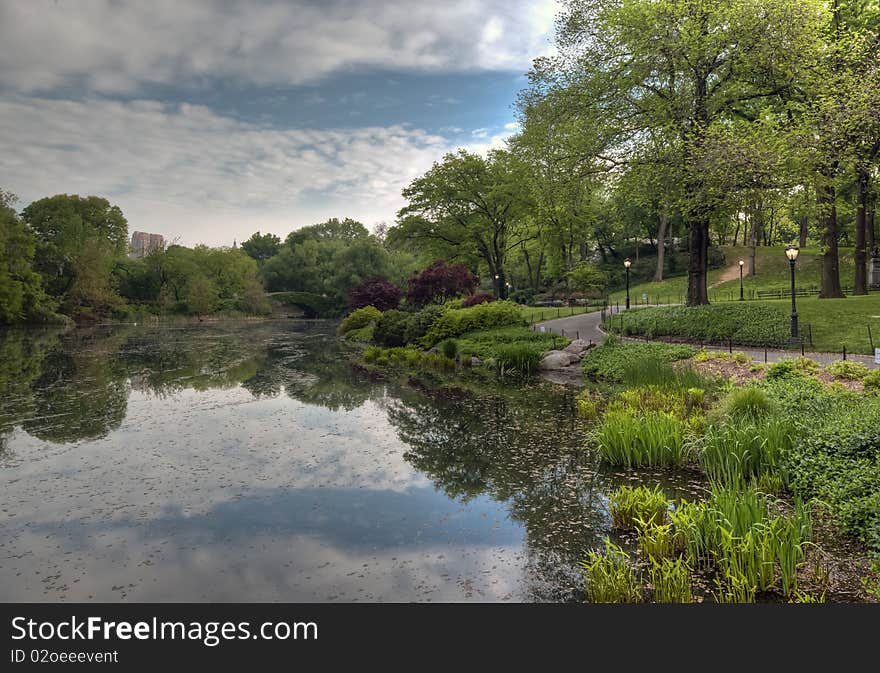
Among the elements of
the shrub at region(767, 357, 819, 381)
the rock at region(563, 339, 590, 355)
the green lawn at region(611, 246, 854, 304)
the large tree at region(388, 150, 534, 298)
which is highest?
the large tree at region(388, 150, 534, 298)

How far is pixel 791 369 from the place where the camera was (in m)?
13.3

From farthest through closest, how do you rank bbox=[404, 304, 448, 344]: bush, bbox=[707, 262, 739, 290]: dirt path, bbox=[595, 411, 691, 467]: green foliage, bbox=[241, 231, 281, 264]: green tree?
bbox=[241, 231, 281, 264]: green tree < bbox=[707, 262, 739, 290]: dirt path < bbox=[404, 304, 448, 344]: bush < bbox=[595, 411, 691, 467]: green foliage

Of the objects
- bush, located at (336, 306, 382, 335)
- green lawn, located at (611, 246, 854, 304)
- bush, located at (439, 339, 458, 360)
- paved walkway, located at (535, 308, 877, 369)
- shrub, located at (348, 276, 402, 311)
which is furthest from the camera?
green lawn, located at (611, 246, 854, 304)

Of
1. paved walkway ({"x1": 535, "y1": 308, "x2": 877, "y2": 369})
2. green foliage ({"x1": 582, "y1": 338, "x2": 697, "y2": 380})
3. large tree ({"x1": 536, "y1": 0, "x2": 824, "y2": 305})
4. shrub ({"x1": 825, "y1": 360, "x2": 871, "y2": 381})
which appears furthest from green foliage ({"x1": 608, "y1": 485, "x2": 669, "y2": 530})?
large tree ({"x1": 536, "y1": 0, "x2": 824, "y2": 305})

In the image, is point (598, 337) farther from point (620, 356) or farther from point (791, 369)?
point (791, 369)

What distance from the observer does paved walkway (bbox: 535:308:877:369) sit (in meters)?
16.2

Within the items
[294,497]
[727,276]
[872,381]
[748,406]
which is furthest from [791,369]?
[727,276]

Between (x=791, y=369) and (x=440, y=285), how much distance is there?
26.0 m

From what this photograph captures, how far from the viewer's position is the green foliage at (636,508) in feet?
22.2

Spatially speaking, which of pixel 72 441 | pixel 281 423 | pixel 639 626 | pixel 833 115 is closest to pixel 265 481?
pixel 281 423

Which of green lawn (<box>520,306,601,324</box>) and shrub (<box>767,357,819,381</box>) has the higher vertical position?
green lawn (<box>520,306,601,324</box>)

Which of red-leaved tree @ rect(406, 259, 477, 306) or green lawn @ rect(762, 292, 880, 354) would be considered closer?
green lawn @ rect(762, 292, 880, 354)

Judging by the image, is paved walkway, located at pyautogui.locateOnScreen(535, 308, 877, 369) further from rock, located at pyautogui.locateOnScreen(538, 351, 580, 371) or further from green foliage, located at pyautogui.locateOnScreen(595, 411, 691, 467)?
green foliage, located at pyautogui.locateOnScreen(595, 411, 691, 467)

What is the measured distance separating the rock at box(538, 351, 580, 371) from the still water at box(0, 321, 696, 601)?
4.68m
